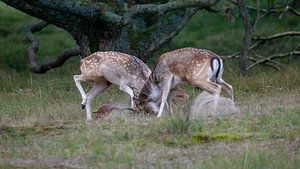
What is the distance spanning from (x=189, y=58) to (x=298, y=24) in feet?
37.8

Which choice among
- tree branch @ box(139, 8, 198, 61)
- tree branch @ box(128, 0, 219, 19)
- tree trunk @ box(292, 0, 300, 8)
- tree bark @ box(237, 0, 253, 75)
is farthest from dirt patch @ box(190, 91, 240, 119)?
tree trunk @ box(292, 0, 300, 8)

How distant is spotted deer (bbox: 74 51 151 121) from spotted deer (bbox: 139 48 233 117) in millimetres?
278

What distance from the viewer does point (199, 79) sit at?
40.3 feet

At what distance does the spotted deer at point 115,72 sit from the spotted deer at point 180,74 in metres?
0.28

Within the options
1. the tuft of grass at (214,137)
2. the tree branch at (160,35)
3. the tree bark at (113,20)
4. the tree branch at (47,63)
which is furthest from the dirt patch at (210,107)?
the tree branch at (47,63)

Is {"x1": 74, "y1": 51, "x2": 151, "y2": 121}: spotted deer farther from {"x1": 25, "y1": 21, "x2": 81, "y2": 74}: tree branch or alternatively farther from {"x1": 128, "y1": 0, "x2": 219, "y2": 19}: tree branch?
{"x1": 25, "y1": 21, "x2": 81, "y2": 74}: tree branch

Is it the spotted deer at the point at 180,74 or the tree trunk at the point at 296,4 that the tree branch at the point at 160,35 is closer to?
the spotted deer at the point at 180,74

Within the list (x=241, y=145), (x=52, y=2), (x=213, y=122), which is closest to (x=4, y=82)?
(x=52, y=2)

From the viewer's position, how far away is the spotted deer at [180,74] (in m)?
12.2

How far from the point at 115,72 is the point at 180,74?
3.12 ft

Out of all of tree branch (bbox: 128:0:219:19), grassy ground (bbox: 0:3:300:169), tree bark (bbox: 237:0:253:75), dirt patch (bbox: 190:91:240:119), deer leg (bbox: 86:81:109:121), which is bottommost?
tree bark (bbox: 237:0:253:75)

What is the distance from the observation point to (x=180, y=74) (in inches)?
485

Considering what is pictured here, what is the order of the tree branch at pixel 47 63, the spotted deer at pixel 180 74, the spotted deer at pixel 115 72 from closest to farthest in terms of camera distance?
the spotted deer at pixel 180 74 < the spotted deer at pixel 115 72 < the tree branch at pixel 47 63

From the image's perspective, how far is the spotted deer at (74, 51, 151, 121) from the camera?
12.7 metres
